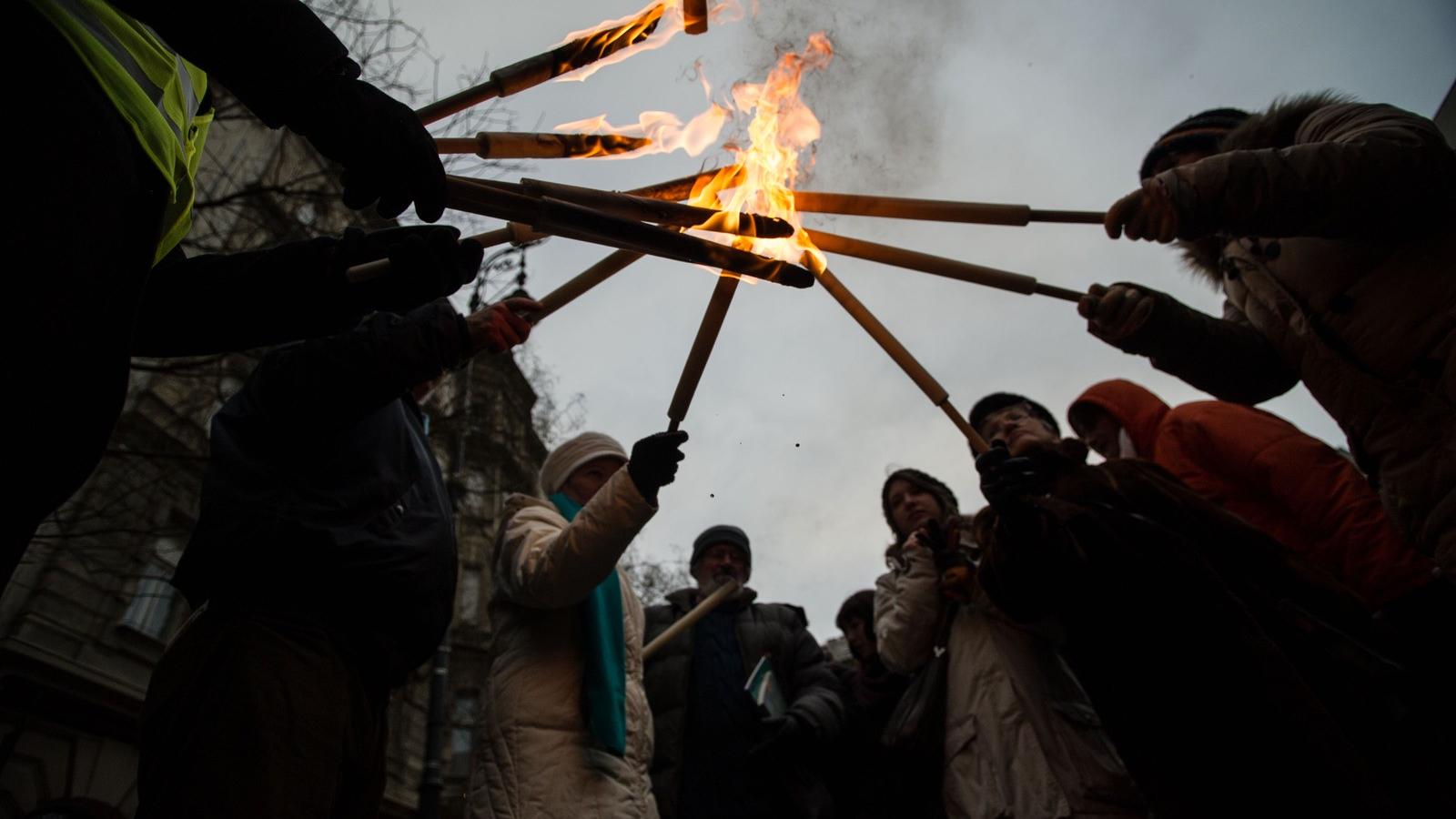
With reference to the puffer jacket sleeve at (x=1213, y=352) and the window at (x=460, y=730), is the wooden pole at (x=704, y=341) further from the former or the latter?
the window at (x=460, y=730)

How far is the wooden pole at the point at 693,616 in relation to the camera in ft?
15.1

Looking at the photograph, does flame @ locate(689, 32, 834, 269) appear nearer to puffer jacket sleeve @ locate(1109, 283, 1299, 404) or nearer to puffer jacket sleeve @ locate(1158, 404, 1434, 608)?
puffer jacket sleeve @ locate(1109, 283, 1299, 404)

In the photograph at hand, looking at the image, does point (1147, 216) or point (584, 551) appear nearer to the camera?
point (1147, 216)

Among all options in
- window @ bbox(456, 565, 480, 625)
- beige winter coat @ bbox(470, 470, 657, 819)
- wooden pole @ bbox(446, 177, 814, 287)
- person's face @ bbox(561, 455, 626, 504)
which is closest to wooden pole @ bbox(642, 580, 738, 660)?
person's face @ bbox(561, 455, 626, 504)

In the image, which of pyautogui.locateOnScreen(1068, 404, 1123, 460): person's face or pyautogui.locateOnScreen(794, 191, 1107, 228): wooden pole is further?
pyautogui.locateOnScreen(1068, 404, 1123, 460): person's face

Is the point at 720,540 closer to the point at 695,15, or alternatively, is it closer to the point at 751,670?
the point at 751,670

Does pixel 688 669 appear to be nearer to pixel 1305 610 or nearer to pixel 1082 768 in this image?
pixel 1082 768

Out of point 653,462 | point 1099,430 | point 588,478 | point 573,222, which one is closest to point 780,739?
point 588,478

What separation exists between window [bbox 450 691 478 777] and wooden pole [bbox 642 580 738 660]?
13450 mm

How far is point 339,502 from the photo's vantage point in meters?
2.23

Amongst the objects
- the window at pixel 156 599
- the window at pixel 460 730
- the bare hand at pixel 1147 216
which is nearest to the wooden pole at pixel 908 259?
the bare hand at pixel 1147 216

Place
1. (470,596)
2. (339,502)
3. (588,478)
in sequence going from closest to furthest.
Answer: (339,502) < (588,478) < (470,596)

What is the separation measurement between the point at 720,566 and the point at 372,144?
3875 mm

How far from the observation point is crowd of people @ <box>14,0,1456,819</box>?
5.21 feet
